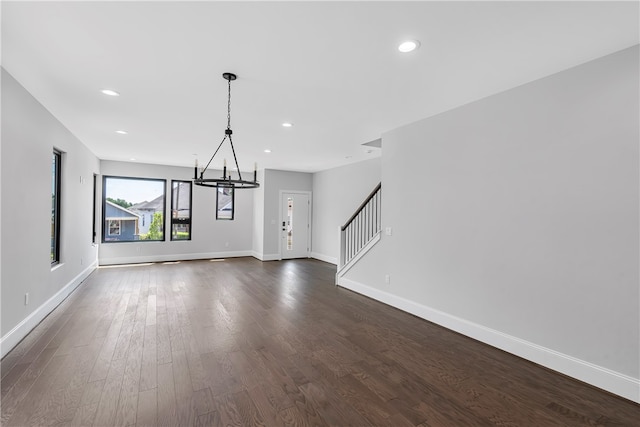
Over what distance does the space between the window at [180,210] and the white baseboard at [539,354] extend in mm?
6546

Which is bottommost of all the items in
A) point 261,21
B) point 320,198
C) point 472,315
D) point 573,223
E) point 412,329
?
point 412,329

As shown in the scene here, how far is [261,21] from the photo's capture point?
2008 millimetres

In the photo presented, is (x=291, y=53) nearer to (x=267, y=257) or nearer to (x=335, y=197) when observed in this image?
(x=335, y=197)

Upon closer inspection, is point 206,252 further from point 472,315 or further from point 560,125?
point 560,125

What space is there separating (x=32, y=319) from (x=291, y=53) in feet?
13.5

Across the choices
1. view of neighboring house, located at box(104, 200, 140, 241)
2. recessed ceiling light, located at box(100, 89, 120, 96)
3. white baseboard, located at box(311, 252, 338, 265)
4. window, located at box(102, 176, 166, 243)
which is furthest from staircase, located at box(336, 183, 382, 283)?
view of neighboring house, located at box(104, 200, 140, 241)

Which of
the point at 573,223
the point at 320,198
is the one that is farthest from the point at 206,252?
the point at 573,223

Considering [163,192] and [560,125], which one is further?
[163,192]

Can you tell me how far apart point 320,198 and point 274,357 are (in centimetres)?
635

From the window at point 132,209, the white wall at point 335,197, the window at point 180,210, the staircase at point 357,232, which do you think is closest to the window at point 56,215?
the window at point 132,209

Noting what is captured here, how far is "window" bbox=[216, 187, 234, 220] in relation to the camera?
8859mm

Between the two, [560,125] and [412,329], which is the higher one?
[560,125]

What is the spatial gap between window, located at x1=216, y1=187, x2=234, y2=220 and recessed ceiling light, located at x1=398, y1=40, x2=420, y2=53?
7.36 m

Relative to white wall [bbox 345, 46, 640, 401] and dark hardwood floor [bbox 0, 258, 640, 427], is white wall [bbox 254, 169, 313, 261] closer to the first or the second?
dark hardwood floor [bbox 0, 258, 640, 427]
